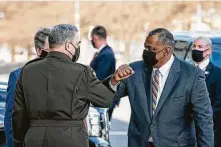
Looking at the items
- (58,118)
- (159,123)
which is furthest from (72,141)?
(159,123)

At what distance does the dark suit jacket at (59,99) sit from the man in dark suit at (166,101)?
738 millimetres

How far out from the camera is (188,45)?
10758mm

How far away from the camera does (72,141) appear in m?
4.54

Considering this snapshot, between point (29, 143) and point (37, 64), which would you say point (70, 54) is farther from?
point (29, 143)

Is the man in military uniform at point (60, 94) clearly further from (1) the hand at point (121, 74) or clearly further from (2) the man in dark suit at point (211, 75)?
(2) the man in dark suit at point (211, 75)

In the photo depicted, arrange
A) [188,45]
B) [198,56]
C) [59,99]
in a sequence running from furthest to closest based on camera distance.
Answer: [188,45] < [198,56] < [59,99]

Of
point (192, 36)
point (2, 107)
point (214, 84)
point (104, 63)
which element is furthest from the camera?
point (192, 36)

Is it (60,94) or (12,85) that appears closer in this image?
(60,94)

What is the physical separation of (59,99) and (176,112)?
3.62 ft

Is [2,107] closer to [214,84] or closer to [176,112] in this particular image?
[176,112]

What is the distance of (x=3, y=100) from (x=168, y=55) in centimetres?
200

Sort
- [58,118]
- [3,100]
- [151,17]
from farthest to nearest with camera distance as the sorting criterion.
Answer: [151,17], [3,100], [58,118]

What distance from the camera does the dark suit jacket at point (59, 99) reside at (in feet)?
14.8

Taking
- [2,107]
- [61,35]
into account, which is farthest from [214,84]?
[61,35]
